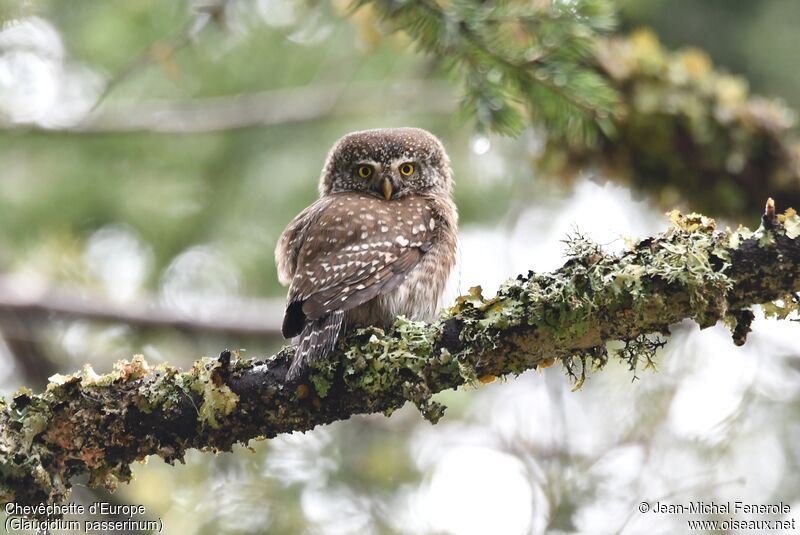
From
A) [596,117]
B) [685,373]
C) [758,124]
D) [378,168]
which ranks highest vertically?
[758,124]

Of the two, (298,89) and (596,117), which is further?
(298,89)

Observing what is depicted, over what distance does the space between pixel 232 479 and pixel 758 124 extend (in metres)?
3.55

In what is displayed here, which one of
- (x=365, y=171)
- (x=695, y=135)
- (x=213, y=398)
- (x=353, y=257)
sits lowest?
(x=213, y=398)

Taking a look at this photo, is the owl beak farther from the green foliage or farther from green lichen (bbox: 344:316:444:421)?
green lichen (bbox: 344:316:444:421)

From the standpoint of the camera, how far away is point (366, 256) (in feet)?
11.5

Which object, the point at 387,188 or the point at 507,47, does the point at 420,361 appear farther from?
the point at 387,188

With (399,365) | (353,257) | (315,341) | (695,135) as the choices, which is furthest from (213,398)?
(695,135)

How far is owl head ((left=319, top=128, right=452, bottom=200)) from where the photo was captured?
439cm

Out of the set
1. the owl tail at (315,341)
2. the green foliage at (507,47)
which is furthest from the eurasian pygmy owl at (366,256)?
the green foliage at (507,47)

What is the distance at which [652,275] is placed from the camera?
8.07 ft

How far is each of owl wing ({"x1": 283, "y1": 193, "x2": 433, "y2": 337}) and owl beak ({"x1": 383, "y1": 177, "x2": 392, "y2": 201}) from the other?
0.37 metres

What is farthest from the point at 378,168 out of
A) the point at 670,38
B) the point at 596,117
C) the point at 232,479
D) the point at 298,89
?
the point at 670,38

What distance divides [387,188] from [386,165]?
6.3 inches

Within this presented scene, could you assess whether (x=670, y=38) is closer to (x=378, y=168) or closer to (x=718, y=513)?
(x=378, y=168)
